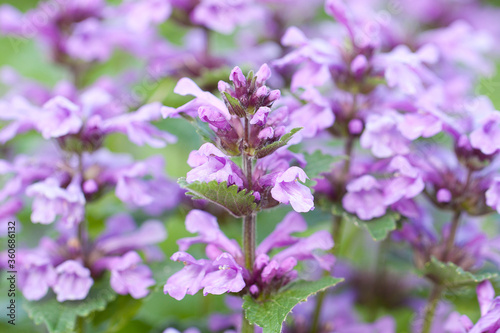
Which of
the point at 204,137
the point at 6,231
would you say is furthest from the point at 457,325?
→ the point at 6,231

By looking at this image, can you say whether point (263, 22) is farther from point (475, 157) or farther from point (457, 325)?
point (457, 325)

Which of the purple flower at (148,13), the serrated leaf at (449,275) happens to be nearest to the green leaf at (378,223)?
the serrated leaf at (449,275)

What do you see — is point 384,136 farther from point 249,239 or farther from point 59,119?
point 59,119

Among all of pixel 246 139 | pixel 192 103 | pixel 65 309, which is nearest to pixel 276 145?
pixel 246 139

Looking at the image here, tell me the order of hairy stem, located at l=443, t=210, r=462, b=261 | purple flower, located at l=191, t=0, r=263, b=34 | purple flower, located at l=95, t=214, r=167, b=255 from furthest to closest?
purple flower, located at l=191, t=0, r=263, b=34
purple flower, located at l=95, t=214, r=167, b=255
hairy stem, located at l=443, t=210, r=462, b=261

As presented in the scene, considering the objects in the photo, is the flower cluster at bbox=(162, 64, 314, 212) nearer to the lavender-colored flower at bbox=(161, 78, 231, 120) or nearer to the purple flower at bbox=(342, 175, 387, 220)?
the lavender-colored flower at bbox=(161, 78, 231, 120)

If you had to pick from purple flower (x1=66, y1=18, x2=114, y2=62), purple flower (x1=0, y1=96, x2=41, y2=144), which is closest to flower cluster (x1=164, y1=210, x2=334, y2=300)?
purple flower (x1=0, y1=96, x2=41, y2=144)

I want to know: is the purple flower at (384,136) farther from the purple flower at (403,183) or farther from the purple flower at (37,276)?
the purple flower at (37,276)
